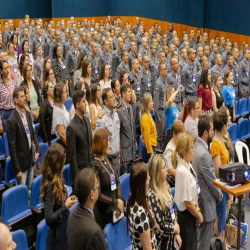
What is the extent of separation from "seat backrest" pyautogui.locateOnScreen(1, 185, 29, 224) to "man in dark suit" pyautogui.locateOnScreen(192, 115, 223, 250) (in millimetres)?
1604

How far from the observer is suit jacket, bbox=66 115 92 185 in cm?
378

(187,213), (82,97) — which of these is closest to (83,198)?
(187,213)

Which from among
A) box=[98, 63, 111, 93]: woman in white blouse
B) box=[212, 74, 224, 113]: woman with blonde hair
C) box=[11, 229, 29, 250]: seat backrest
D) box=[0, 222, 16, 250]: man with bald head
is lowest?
box=[11, 229, 29, 250]: seat backrest

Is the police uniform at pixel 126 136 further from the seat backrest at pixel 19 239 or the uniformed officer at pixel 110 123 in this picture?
the seat backrest at pixel 19 239

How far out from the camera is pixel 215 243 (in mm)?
3742

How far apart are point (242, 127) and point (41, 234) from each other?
455 centimetres

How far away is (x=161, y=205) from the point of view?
9.43 feet

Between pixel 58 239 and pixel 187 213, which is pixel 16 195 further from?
pixel 187 213

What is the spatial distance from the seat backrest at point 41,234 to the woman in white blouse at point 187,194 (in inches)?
43.5

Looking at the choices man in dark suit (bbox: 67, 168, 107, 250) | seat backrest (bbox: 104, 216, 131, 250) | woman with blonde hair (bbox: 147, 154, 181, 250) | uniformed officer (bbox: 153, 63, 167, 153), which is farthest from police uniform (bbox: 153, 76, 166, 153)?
man in dark suit (bbox: 67, 168, 107, 250)

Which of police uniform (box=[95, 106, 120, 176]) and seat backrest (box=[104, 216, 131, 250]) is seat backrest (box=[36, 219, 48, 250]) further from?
police uniform (box=[95, 106, 120, 176])

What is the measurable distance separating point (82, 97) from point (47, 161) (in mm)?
1168

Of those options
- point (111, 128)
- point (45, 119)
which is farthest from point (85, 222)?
point (45, 119)

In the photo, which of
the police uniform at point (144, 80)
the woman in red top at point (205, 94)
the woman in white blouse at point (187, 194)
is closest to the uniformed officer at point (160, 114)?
the woman in red top at point (205, 94)
